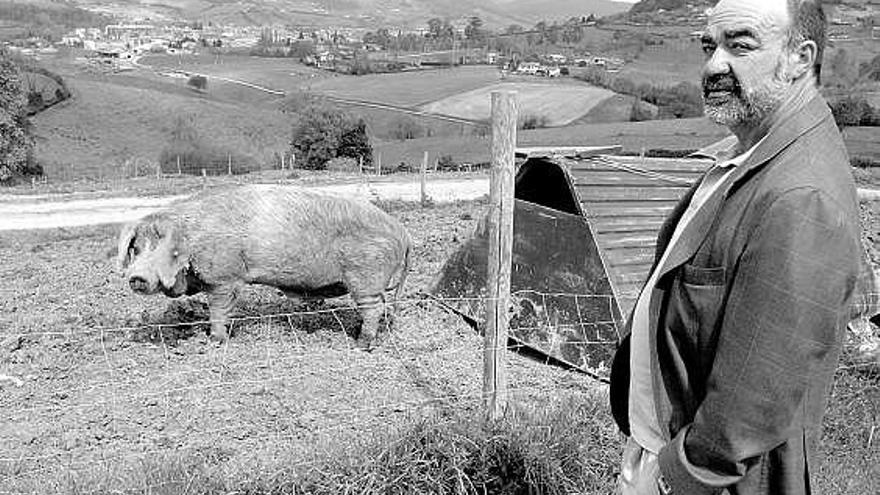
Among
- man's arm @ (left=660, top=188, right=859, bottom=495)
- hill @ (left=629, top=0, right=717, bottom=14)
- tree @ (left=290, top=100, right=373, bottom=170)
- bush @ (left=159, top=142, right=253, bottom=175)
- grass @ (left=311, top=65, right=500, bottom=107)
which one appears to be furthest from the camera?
hill @ (left=629, top=0, right=717, bottom=14)

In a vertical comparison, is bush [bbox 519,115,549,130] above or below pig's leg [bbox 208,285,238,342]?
below

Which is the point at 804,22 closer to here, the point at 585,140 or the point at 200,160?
the point at 200,160

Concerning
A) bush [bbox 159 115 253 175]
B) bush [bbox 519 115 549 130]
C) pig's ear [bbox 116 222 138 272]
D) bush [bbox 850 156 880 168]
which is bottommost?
bush [bbox 159 115 253 175]

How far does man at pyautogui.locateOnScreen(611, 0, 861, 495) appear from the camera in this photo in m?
2.15

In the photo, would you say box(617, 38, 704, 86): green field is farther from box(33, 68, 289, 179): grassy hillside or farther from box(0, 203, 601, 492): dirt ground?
box(0, 203, 601, 492): dirt ground

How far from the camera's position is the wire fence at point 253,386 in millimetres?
5777

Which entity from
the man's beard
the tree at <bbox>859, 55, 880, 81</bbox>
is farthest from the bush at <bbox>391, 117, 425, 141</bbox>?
the man's beard

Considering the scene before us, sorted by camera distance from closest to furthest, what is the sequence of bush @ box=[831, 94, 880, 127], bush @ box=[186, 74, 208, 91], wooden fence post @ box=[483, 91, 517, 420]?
wooden fence post @ box=[483, 91, 517, 420]
bush @ box=[831, 94, 880, 127]
bush @ box=[186, 74, 208, 91]

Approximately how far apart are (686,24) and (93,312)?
10958 centimetres

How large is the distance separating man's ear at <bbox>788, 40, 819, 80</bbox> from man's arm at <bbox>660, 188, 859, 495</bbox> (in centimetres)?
39

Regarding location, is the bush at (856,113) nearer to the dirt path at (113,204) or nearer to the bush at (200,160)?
the dirt path at (113,204)

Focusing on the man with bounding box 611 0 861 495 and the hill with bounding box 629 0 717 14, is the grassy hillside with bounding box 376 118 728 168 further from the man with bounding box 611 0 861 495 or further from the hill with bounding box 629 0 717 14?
the hill with bounding box 629 0 717 14

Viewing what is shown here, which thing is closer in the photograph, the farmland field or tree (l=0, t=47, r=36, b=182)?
tree (l=0, t=47, r=36, b=182)

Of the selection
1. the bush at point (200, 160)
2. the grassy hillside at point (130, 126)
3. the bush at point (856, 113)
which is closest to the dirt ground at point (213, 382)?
the bush at point (200, 160)
